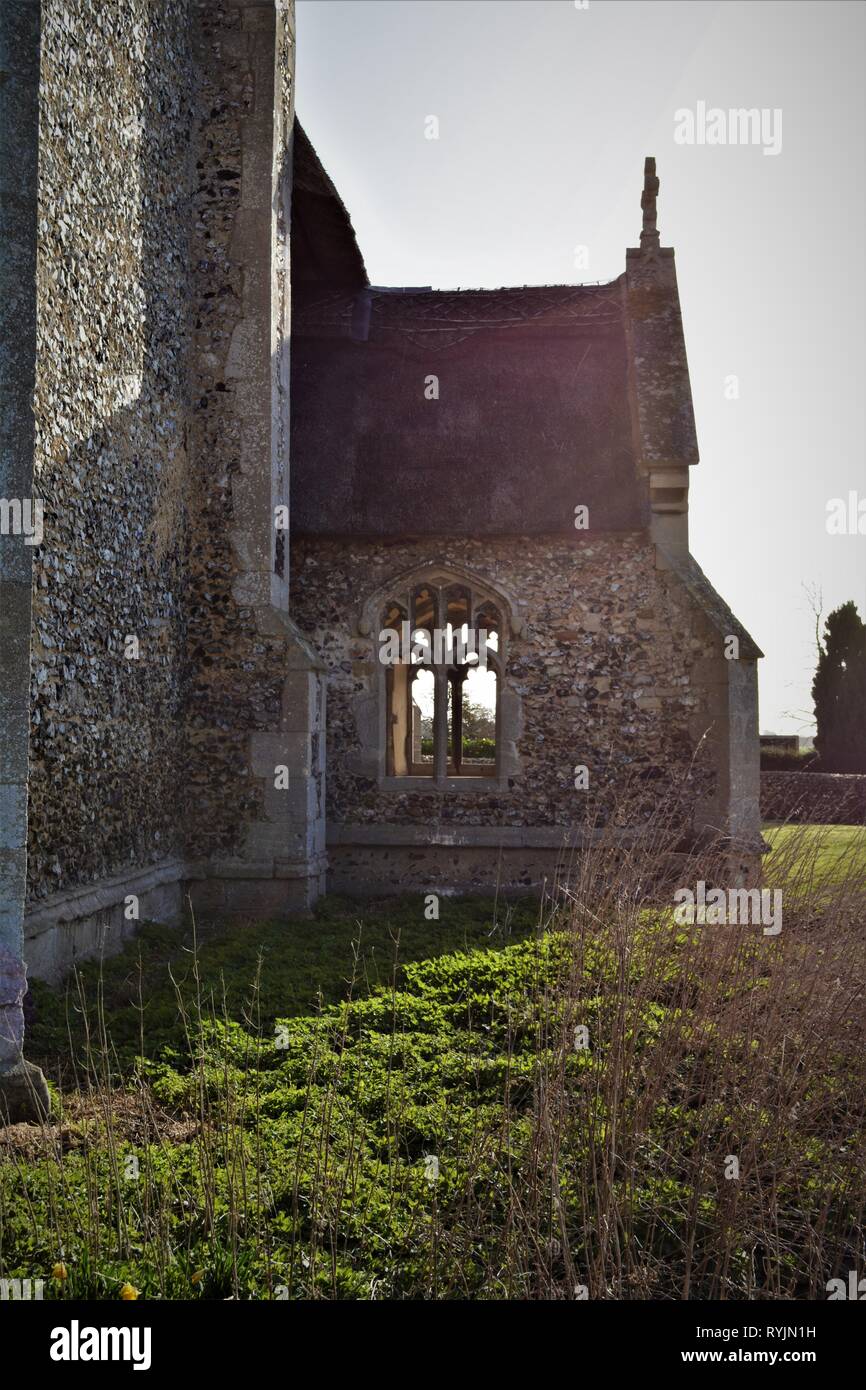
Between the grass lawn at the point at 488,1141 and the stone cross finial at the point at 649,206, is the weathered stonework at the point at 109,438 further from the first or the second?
the stone cross finial at the point at 649,206

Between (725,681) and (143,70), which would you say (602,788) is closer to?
(725,681)

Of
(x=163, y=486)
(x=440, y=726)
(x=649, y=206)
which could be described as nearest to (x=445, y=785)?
(x=440, y=726)

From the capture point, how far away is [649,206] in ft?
44.2

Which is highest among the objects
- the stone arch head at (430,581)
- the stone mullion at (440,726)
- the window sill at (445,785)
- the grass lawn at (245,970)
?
the stone arch head at (430,581)

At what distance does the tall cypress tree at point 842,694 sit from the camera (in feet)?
A: 84.1

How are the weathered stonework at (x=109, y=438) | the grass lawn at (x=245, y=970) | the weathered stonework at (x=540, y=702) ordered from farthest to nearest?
the weathered stonework at (x=540, y=702)
the weathered stonework at (x=109, y=438)
the grass lawn at (x=245, y=970)

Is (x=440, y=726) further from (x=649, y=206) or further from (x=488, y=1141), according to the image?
(x=488, y=1141)

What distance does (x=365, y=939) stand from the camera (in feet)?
28.9

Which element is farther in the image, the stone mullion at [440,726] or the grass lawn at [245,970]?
the stone mullion at [440,726]

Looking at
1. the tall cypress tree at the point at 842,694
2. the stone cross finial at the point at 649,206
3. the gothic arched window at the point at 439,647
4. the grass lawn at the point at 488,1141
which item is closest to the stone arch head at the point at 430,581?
the gothic arched window at the point at 439,647

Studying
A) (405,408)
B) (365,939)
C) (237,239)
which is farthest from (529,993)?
(405,408)

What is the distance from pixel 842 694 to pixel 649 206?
52.3 ft

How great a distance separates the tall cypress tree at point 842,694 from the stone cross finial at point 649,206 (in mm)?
15184

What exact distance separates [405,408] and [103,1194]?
10455 millimetres
